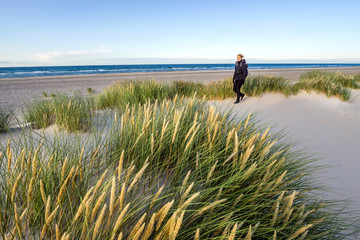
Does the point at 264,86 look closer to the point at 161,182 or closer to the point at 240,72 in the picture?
the point at 240,72

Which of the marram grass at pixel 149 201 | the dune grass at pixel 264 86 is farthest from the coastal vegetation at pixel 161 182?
the dune grass at pixel 264 86

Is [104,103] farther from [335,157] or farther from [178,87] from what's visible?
[335,157]

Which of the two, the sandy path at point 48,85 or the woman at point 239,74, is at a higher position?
the woman at point 239,74

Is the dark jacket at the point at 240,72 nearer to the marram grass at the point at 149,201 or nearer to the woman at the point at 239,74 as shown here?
the woman at the point at 239,74

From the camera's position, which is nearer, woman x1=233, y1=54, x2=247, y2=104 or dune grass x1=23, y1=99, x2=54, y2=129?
dune grass x1=23, y1=99, x2=54, y2=129

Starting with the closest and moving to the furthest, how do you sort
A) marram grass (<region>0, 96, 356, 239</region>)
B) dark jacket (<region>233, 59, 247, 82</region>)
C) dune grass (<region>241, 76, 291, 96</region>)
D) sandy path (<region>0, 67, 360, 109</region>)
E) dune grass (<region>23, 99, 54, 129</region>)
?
marram grass (<region>0, 96, 356, 239</region>) < dune grass (<region>23, 99, 54, 129</region>) < dark jacket (<region>233, 59, 247, 82</region>) < dune grass (<region>241, 76, 291, 96</region>) < sandy path (<region>0, 67, 360, 109</region>)

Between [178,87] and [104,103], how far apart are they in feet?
9.08

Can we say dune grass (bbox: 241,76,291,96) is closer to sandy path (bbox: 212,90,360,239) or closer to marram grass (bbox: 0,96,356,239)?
sandy path (bbox: 212,90,360,239)

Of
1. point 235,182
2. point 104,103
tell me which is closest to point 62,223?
point 235,182

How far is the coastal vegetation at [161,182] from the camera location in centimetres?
114

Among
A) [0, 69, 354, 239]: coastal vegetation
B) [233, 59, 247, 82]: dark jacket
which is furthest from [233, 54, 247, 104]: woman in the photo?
[0, 69, 354, 239]: coastal vegetation

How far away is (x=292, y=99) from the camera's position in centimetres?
864

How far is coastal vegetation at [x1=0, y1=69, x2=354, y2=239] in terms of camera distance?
3.76 ft

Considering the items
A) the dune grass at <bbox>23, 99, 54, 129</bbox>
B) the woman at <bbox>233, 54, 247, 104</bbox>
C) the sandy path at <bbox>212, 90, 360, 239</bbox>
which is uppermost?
the woman at <bbox>233, 54, 247, 104</bbox>
